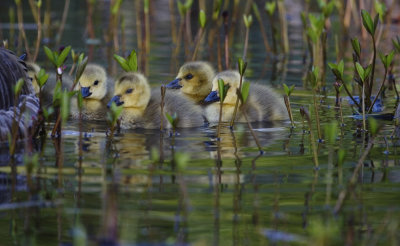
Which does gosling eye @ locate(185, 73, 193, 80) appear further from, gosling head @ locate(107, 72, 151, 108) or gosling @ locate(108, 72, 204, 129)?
gosling head @ locate(107, 72, 151, 108)

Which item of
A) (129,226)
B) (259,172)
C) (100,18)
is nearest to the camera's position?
(129,226)

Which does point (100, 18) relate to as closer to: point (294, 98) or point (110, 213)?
point (294, 98)

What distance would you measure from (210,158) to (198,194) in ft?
3.36

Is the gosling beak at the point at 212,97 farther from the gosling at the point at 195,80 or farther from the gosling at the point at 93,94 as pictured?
the gosling at the point at 93,94

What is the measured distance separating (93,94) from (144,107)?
80 centimetres

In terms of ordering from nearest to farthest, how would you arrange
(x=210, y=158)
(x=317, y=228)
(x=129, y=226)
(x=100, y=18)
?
(x=317, y=228) → (x=129, y=226) → (x=210, y=158) → (x=100, y=18)

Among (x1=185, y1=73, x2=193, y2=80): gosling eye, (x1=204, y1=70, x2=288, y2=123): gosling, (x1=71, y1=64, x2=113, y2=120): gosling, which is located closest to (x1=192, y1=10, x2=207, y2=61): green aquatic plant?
(x1=185, y1=73, x2=193, y2=80): gosling eye

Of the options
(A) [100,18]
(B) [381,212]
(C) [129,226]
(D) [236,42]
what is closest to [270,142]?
(B) [381,212]

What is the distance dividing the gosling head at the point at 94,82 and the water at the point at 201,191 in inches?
32.4

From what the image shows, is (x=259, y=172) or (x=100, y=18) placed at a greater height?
(x=100, y=18)

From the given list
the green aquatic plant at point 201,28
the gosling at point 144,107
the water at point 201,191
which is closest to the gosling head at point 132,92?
the gosling at point 144,107

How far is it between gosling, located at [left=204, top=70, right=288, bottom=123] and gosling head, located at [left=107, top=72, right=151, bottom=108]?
63 centimetres

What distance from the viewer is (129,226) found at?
3951mm

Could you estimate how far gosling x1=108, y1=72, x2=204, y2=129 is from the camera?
23.2ft
